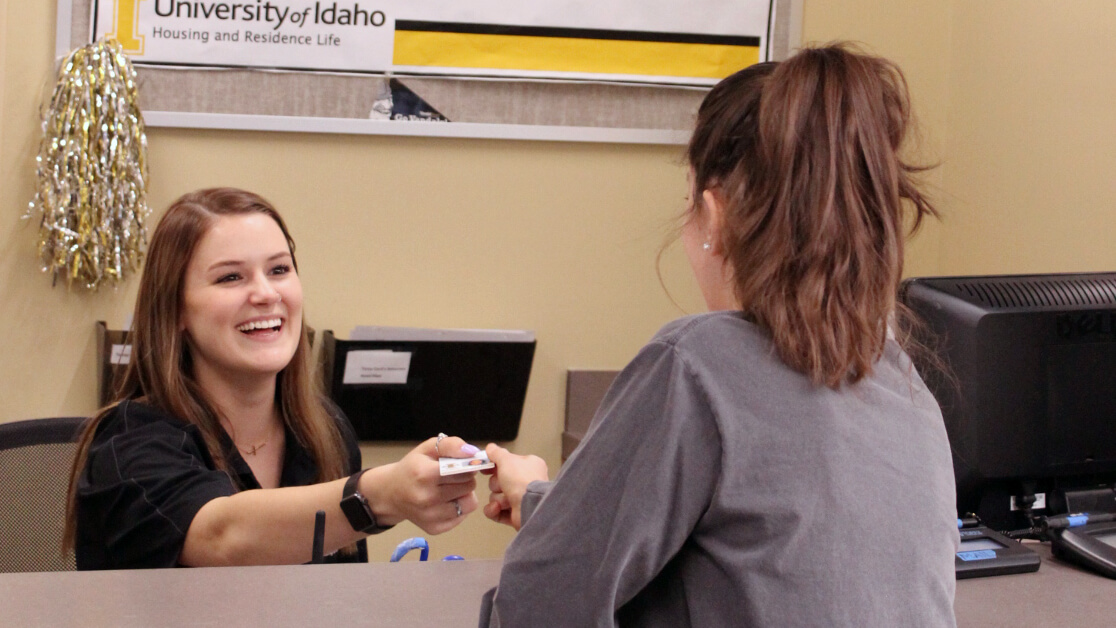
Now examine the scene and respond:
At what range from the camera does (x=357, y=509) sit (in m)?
1.39

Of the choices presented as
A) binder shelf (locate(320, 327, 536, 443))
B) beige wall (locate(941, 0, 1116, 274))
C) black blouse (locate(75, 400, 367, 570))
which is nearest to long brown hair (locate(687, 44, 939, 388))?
black blouse (locate(75, 400, 367, 570))

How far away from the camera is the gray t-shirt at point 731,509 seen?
0.77 m

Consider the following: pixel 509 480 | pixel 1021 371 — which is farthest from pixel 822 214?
pixel 1021 371

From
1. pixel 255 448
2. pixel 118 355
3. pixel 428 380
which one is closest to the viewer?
pixel 255 448

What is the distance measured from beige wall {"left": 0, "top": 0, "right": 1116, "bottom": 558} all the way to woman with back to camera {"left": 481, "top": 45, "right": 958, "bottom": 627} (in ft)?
4.62

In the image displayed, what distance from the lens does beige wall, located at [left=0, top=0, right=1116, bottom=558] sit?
2156 mm

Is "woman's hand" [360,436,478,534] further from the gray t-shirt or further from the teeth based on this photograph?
the gray t-shirt

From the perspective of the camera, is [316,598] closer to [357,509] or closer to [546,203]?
[357,509]

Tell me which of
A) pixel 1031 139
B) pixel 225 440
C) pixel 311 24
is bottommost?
pixel 225 440

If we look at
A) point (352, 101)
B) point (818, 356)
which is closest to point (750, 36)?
point (352, 101)

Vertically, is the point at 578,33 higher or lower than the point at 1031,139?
higher

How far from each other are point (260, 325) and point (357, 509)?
0.36 m

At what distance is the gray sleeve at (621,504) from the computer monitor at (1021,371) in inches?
27.5

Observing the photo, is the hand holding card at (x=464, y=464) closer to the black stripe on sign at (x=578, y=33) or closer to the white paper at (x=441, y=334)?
the white paper at (x=441, y=334)
